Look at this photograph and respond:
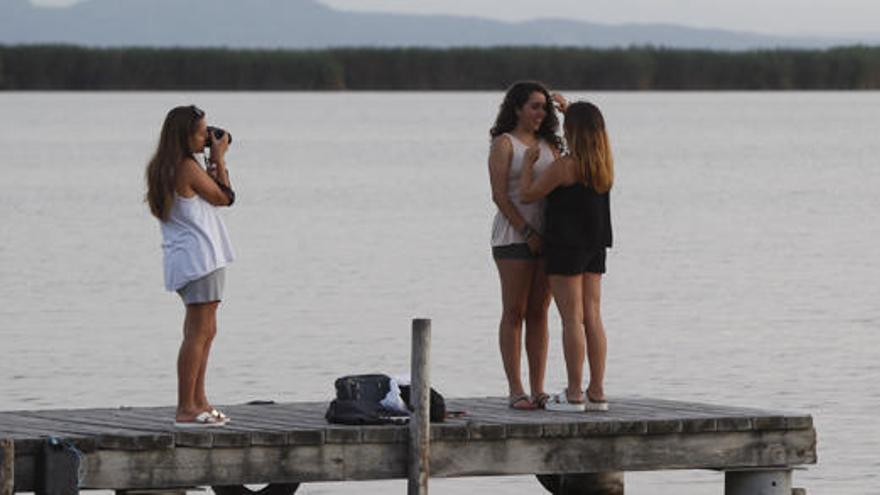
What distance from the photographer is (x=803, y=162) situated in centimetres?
5812

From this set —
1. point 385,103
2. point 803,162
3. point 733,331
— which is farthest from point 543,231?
point 385,103

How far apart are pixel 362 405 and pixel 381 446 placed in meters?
0.22

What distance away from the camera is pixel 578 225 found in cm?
1187

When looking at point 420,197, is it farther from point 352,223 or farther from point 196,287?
point 196,287

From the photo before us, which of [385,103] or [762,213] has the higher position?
[385,103]

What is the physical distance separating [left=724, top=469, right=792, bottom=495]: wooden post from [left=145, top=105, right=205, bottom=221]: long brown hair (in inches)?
122

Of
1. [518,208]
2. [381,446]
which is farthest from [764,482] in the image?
[381,446]

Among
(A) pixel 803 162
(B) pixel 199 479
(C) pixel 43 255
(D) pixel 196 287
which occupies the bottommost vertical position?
(B) pixel 199 479

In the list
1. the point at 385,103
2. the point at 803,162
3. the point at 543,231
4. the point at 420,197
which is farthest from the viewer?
the point at 385,103

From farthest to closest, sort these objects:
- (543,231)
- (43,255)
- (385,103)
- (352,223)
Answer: (385,103)
(352,223)
(43,255)
(543,231)

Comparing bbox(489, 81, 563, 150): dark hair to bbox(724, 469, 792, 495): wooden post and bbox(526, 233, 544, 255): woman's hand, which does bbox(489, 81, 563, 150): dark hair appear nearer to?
bbox(526, 233, 544, 255): woman's hand

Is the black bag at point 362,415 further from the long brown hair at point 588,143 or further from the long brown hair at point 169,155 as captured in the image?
the long brown hair at point 588,143

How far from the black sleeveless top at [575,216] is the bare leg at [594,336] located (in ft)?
0.82

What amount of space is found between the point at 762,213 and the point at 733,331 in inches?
685
